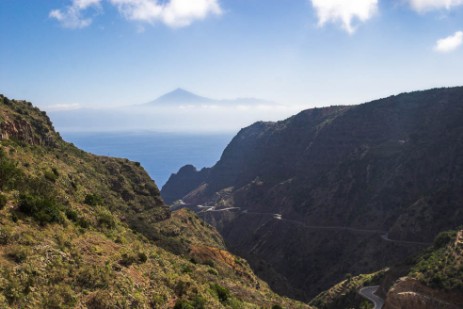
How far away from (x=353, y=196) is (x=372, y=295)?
69941 millimetres

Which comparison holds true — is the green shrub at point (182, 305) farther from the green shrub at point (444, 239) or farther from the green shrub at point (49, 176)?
the green shrub at point (444, 239)

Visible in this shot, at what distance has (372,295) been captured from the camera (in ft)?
216

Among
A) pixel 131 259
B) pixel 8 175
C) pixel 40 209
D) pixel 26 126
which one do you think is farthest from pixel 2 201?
pixel 26 126

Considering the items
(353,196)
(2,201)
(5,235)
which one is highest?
(2,201)

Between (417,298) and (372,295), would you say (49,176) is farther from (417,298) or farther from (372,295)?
(372,295)

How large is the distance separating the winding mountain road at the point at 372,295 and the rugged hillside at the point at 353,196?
1727cm

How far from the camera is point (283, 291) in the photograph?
3123 inches

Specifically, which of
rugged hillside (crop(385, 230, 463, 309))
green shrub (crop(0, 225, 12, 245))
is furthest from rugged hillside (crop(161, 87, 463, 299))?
green shrub (crop(0, 225, 12, 245))

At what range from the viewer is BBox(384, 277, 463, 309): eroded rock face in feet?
151

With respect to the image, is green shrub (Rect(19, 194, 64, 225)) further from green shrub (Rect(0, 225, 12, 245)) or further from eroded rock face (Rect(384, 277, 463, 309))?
eroded rock face (Rect(384, 277, 463, 309))

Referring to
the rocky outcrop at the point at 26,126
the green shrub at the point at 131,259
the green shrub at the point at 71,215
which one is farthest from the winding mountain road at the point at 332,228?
the green shrub at the point at 71,215

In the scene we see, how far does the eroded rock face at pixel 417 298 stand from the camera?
46.0 metres

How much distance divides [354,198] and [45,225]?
120m

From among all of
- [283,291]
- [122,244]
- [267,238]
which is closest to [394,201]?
[267,238]
